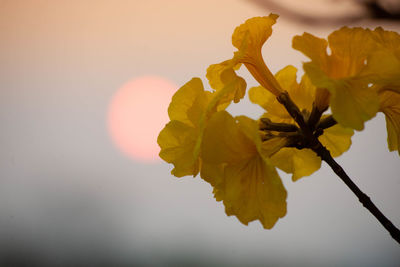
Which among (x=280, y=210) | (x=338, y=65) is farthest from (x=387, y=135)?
(x=280, y=210)

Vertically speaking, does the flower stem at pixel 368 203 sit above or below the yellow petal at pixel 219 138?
below

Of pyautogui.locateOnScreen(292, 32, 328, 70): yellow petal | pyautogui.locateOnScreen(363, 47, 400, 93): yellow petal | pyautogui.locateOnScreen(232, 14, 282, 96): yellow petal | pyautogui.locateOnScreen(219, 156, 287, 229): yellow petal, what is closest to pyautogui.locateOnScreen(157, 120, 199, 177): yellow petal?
pyautogui.locateOnScreen(219, 156, 287, 229): yellow petal

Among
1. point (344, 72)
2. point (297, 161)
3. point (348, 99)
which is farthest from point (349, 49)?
point (297, 161)

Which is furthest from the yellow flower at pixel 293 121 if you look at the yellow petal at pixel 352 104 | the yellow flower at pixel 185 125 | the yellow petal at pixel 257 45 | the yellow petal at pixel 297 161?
the yellow petal at pixel 352 104

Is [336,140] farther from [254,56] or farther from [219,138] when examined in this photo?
[219,138]

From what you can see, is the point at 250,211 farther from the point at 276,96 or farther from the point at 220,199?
the point at 276,96

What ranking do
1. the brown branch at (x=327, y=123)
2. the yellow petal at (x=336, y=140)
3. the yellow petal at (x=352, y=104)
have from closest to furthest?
the yellow petal at (x=352, y=104)
the brown branch at (x=327, y=123)
the yellow petal at (x=336, y=140)

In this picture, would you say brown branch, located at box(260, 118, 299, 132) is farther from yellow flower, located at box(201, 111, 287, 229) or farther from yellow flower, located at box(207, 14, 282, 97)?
yellow flower, located at box(207, 14, 282, 97)

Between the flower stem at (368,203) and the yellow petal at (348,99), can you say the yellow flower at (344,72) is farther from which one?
the flower stem at (368,203)
